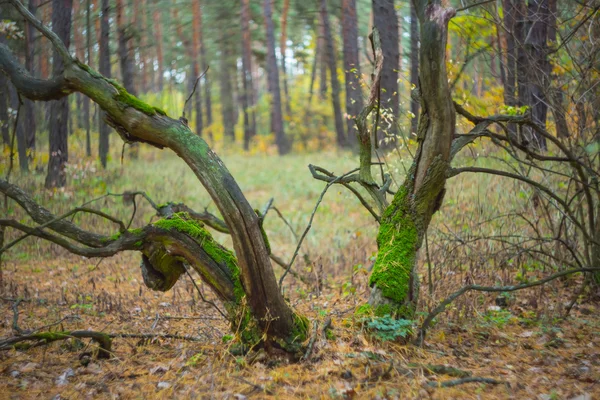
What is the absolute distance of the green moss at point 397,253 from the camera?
4114 millimetres

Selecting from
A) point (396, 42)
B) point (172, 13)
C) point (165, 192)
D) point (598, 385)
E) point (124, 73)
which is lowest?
point (598, 385)

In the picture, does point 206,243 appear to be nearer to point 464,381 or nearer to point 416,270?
point 416,270

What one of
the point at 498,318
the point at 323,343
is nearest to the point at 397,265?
the point at 323,343

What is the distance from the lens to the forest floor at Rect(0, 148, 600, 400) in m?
3.45

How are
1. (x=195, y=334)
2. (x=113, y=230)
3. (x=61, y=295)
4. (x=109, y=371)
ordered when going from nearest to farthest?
(x=109, y=371)
(x=195, y=334)
(x=61, y=295)
(x=113, y=230)

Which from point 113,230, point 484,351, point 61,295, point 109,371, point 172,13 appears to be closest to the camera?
point 109,371

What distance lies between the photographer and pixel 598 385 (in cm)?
337

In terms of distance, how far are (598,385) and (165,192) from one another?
10.7m

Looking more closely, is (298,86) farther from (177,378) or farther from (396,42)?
(177,378)

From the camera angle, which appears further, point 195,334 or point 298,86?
point 298,86

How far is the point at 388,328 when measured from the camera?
388cm

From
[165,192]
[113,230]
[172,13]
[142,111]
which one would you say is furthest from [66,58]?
[172,13]

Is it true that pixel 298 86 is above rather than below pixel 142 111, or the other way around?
above

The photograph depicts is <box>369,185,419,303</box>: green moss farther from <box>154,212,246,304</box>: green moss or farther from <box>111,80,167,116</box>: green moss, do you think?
<box>111,80,167,116</box>: green moss
